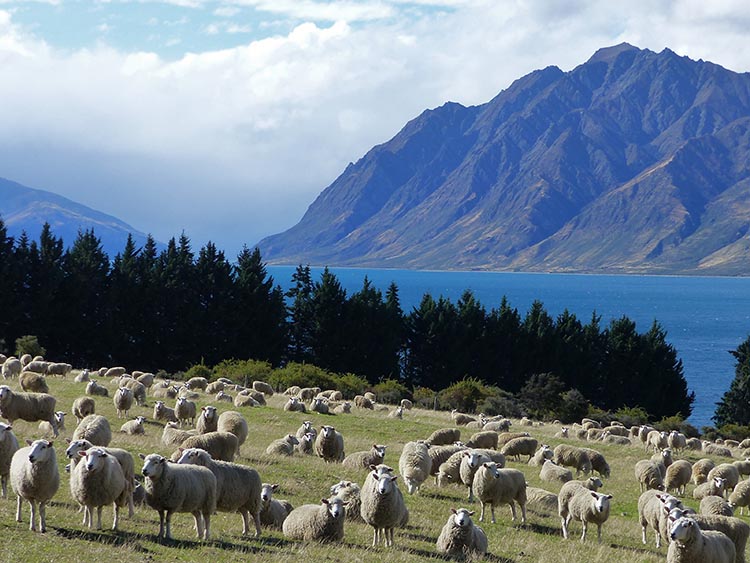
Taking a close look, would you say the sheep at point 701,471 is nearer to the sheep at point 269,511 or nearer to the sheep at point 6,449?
the sheep at point 269,511

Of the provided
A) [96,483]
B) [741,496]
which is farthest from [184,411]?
[741,496]

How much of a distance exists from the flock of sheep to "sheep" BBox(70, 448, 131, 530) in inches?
0.8

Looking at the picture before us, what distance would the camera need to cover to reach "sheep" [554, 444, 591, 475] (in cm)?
2691

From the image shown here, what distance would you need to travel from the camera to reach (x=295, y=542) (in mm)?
14039

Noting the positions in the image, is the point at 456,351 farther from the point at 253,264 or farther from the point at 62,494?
the point at 62,494

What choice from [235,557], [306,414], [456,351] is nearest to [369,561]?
[235,557]

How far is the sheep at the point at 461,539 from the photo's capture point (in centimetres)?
1432

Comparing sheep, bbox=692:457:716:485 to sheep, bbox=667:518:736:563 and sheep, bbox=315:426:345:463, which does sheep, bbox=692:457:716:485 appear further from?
sheep, bbox=667:518:736:563

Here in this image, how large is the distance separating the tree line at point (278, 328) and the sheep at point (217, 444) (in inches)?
1749

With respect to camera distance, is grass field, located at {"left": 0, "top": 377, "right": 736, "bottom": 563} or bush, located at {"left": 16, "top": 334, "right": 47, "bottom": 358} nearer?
grass field, located at {"left": 0, "top": 377, "right": 736, "bottom": 563}

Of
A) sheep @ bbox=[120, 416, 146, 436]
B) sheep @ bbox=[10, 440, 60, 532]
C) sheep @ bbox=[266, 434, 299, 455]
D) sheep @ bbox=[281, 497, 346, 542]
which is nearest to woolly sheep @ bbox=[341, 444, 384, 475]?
sheep @ bbox=[266, 434, 299, 455]

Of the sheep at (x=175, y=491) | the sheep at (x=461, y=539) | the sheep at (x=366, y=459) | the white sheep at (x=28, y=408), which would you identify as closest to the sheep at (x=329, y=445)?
the sheep at (x=366, y=459)

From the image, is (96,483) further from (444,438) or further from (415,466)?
(444,438)

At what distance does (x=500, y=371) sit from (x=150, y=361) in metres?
29.5
